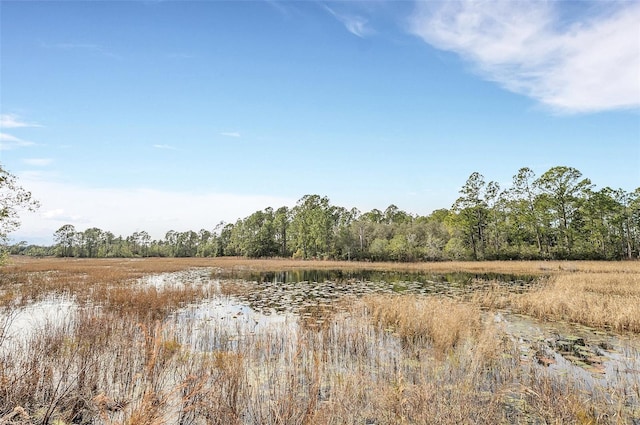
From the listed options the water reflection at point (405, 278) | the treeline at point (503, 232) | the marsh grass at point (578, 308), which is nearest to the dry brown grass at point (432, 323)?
the marsh grass at point (578, 308)

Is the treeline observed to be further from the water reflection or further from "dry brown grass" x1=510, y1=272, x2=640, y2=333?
"dry brown grass" x1=510, y1=272, x2=640, y2=333

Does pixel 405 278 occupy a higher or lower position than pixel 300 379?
lower

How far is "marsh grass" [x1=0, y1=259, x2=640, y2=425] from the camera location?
4.49m

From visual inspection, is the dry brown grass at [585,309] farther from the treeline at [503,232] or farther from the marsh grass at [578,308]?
the treeline at [503,232]

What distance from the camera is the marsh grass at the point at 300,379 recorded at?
449 cm

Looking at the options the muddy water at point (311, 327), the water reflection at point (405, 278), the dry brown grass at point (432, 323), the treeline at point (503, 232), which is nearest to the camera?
the muddy water at point (311, 327)

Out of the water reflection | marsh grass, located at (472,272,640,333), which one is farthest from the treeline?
marsh grass, located at (472,272,640,333)

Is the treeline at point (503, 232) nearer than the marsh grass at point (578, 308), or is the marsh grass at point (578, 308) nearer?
the marsh grass at point (578, 308)

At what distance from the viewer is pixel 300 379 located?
21.2 feet

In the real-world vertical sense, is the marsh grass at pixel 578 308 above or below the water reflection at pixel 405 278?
above

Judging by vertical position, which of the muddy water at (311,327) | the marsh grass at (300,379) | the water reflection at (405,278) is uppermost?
the marsh grass at (300,379)

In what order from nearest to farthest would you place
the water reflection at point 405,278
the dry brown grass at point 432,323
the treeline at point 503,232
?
the dry brown grass at point 432,323
the water reflection at point 405,278
the treeline at point 503,232

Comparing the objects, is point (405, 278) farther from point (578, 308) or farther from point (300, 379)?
point (300, 379)

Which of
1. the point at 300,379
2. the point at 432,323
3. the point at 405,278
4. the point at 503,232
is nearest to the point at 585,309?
the point at 432,323
